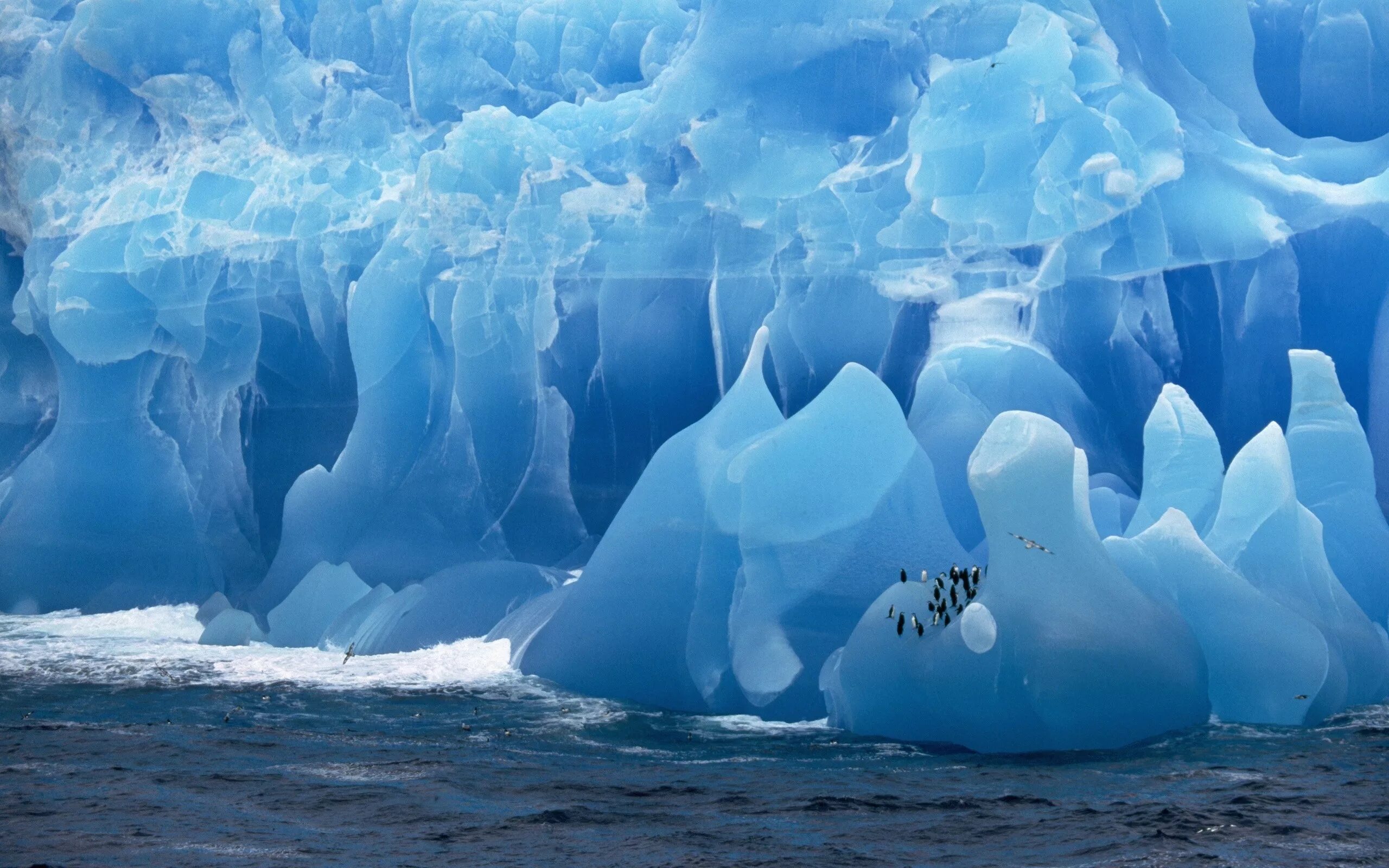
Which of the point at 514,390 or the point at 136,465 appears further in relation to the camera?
the point at 136,465

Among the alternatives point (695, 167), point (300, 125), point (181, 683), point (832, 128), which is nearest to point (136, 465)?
point (300, 125)

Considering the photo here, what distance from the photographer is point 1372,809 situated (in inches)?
287

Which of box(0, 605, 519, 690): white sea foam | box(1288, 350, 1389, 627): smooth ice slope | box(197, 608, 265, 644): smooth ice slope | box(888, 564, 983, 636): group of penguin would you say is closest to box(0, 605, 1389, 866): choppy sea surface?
box(0, 605, 519, 690): white sea foam

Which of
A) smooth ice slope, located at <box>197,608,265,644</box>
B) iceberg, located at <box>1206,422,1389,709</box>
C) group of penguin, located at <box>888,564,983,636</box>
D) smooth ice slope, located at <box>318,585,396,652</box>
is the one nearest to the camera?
group of penguin, located at <box>888,564,983,636</box>

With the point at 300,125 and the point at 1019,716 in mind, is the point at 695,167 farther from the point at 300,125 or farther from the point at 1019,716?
the point at 1019,716

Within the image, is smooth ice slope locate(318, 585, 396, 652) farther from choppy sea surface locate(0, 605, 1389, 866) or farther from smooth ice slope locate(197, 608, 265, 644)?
choppy sea surface locate(0, 605, 1389, 866)

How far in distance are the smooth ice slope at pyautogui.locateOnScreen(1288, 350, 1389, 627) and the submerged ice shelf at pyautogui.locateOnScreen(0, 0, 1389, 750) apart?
0.03 metres

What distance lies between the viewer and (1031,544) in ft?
31.1

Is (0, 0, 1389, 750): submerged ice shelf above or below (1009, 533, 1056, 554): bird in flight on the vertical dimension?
above

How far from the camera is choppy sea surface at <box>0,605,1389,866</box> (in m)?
6.55

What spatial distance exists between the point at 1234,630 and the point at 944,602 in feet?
7.07

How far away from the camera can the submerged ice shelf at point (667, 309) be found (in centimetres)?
1153

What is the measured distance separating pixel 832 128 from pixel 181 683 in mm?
8333

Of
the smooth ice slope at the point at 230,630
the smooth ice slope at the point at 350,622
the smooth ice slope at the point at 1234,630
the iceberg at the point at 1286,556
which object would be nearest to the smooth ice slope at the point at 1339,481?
the iceberg at the point at 1286,556
